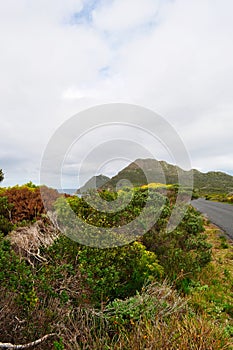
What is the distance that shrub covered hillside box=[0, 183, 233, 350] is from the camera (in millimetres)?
3000

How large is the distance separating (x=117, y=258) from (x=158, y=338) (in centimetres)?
178

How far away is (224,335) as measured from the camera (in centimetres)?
328

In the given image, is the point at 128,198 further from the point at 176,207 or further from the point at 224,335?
the point at 224,335

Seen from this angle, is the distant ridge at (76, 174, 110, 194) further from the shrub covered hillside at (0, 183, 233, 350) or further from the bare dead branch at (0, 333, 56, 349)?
the bare dead branch at (0, 333, 56, 349)

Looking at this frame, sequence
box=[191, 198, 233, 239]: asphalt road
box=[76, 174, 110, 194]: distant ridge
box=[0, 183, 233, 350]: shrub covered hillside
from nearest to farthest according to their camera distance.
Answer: box=[0, 183, 233, 350]: shrub covered hillside < box=[76, 174, 110, 194]: distant ridge < box=[191, 198, 233, 239]: asphalt road

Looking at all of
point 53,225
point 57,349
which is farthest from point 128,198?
point 57,349

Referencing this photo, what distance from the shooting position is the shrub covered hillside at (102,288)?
9.84 feet

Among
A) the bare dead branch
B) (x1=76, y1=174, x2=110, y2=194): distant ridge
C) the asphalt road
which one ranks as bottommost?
the bare dead branch

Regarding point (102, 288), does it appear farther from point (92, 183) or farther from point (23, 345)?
point (92, 183)

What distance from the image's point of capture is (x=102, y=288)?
13.1 ft

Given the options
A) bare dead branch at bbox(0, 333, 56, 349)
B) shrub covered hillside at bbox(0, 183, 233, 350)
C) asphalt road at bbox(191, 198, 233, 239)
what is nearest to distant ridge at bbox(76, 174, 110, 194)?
shrub covered hillside at bbox(0, 183, 233, 350)

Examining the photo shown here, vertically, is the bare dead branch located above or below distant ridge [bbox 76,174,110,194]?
below

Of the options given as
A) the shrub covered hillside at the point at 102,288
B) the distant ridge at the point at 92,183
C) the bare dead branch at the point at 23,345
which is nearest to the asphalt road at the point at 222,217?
the shrub covered hillside at the point at 102,288

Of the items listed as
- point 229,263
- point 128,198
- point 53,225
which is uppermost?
point 128,198
